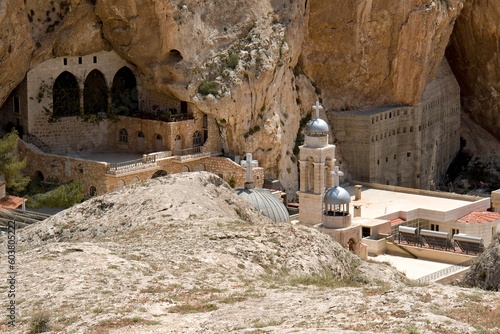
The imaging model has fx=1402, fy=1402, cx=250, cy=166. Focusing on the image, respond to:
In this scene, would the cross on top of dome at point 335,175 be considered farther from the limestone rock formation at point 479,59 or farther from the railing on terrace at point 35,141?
the limestone rock formation at point 479,59

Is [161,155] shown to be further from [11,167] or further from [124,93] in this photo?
[11,167]

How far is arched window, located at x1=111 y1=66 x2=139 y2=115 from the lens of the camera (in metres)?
59.8

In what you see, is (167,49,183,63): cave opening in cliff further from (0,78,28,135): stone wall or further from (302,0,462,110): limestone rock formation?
(302,0,462,110): limestone rock formation

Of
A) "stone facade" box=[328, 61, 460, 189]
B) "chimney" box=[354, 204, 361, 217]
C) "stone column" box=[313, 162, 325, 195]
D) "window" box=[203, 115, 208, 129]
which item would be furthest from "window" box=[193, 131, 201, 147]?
"stone facade" box=[328, 61, 460, 189]

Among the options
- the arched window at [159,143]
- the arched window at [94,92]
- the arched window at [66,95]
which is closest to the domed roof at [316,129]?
the arched window at [159,143]

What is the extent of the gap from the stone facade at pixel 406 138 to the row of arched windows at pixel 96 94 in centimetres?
1053

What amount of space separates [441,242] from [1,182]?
55.1 ft

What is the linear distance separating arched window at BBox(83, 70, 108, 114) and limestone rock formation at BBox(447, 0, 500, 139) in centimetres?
2204

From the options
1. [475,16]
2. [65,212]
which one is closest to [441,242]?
[475,16]

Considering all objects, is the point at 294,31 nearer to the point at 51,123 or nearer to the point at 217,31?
the point at 217,31

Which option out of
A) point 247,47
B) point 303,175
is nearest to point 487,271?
point 303,175

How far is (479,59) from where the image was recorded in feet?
244

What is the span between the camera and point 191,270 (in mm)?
23406

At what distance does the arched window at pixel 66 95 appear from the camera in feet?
188
